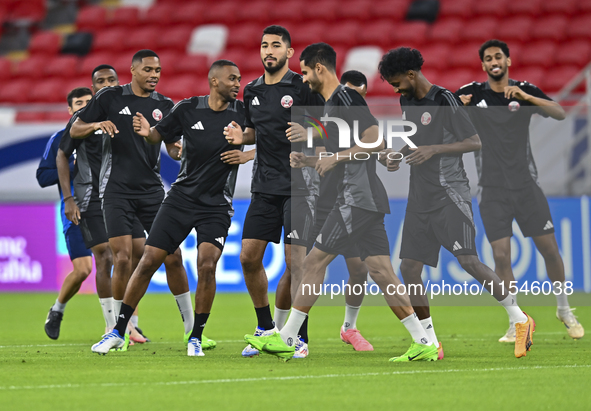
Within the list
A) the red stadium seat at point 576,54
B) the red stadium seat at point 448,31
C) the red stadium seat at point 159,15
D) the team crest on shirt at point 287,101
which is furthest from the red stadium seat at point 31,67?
the team crest on shirt at point 287,101

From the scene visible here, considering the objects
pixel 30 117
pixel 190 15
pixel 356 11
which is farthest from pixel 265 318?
pixel 190 15

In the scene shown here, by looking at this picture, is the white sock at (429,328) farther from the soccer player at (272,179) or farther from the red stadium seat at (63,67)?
the red stadium seat at (63,67)

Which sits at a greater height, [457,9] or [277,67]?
[457,9]

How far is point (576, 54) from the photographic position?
1570cm

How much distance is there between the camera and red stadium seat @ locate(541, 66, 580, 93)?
15094 millimetres

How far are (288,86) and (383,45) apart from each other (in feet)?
37.6

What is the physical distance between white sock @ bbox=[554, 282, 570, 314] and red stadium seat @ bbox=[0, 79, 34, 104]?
Answer: 1325 centimetres

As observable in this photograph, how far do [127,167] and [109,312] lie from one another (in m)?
1.32

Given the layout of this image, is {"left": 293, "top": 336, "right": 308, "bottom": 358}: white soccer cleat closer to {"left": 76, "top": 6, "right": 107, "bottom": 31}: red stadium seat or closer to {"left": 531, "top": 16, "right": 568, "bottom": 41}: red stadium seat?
{"left": 531, "top": 16, "right": 568, "bottom": 41}: red stadium seat

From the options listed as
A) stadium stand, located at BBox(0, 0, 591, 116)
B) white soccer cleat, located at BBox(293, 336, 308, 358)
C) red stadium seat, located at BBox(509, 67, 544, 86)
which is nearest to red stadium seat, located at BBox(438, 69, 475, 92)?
stadium stand, located at BBox(0, 0, 591, 116)

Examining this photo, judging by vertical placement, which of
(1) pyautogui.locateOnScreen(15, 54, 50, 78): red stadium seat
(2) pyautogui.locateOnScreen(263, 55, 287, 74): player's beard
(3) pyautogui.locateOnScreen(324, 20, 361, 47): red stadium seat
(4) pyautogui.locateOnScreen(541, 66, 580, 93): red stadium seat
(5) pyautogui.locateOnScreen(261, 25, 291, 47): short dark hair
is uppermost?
(3) pyautogui.locateOnScreen(324, 20, 361, 47): red stadium seat

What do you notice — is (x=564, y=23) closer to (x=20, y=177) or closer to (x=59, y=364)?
(x=20, y=177)

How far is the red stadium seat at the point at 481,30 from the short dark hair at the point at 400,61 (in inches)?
444

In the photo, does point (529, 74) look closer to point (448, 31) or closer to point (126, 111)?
point (448, 31)
